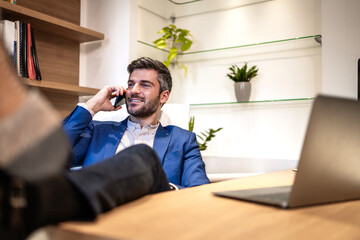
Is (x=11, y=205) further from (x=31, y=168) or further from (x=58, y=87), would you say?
(x=58, y=87)

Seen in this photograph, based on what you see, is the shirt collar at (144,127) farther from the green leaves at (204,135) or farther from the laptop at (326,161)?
the laptop at (326,161)

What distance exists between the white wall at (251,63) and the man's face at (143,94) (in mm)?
854

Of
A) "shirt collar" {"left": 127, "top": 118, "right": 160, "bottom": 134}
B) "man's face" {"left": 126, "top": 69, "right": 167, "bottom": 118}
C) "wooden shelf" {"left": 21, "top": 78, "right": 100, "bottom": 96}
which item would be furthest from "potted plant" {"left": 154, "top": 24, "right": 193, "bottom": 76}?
"shirt collar" {"left": 127, "top": 118, "right": 160, "bottom": 134}

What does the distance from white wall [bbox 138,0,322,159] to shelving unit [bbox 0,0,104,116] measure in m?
0.56

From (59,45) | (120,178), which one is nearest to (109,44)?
(59,45)

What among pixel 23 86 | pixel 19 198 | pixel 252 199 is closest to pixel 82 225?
pixel 19 198

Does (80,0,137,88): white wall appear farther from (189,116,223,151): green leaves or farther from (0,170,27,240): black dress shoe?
(0,170,27,240): black dress shoe

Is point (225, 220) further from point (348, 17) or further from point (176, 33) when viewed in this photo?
point (176, 33)

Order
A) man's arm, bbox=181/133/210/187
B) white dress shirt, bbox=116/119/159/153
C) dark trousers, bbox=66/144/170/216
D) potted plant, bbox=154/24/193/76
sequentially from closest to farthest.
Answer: dark trousers, bbox=66/144/170/216 < man's arm, bbox=181/133/210/187 < white dress shirt, bbox=116/119/159/153 < potted plant, bbox=154/24/193/76

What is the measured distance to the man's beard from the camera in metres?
2.03

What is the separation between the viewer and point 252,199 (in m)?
0.68

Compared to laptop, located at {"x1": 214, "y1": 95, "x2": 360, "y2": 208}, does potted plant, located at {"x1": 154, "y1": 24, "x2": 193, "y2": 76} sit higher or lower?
higher

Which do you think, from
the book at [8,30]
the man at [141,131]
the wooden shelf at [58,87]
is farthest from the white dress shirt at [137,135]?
the book at [8,30]

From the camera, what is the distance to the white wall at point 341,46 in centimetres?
216
